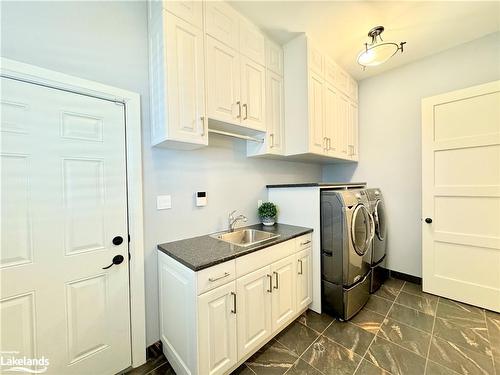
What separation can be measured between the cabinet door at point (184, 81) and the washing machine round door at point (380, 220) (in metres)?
2.21

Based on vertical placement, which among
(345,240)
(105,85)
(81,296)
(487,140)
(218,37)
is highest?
(218,37)

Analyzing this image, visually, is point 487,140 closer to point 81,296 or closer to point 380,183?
point 380,183

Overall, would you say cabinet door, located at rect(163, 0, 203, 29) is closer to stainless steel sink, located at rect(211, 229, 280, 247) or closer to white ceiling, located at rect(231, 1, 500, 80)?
white ceiling, located at rect(231, 1, 500, 80)

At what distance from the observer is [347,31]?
2.02m

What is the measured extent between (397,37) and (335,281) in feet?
8.46

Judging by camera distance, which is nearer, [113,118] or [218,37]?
[113,118]

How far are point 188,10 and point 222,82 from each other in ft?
1.69

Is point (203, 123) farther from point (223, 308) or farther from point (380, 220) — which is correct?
point (380, 220)

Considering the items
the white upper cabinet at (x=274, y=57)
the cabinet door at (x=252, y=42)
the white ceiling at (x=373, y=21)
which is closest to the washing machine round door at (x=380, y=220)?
the white ceiling at (x=373, y=21)

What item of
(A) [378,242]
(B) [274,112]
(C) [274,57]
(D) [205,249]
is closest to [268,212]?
(D) [205,249]

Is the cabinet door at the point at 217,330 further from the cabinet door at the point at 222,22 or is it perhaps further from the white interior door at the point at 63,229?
the cabinet door at the point at 222,22

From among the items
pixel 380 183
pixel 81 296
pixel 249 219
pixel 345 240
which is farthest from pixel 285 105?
pixel 81 296

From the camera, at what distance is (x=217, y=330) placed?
1303 millimetres

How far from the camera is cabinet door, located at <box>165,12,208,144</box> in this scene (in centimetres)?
142
